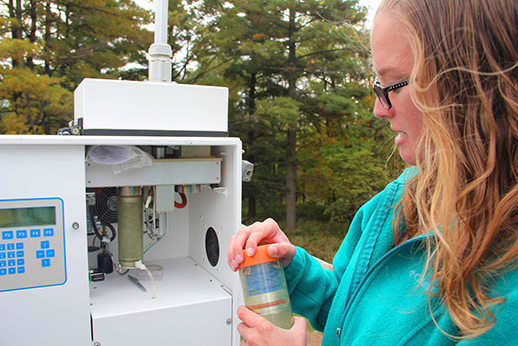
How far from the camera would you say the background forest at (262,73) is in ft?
27.2

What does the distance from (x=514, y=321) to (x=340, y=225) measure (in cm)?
1100

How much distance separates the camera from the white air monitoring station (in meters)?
1.12

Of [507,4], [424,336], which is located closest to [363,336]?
[424,336]

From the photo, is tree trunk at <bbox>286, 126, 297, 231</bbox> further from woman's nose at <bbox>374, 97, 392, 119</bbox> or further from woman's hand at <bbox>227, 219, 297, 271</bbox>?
woman's nose at <bbox>374, 97, 392, 119</bbox>

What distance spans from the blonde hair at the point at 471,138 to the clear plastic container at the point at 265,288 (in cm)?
30

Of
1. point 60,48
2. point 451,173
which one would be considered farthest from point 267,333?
point 60,48

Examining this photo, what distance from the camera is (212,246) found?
1610 mm

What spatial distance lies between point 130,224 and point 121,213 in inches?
2.0

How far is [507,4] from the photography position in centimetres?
A: 53

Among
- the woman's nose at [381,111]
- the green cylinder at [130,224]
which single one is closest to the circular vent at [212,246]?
the green cylinder at [130,224]

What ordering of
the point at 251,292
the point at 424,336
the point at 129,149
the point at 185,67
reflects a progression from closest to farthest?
the point at 424,336, the point at 251,292, the point at 129,149, the point at 185,67

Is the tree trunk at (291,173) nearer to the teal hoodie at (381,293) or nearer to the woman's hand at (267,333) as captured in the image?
the teal hoodie at (381,293)

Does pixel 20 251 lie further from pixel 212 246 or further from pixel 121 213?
pixel 212 246

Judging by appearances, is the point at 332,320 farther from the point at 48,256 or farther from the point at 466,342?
the point at 48,256
